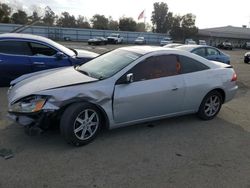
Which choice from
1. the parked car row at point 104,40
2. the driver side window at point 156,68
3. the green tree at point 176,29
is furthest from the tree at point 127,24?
the driver side window at point 156,68

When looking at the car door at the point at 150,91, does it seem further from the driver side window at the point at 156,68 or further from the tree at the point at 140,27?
the tree at the point at 140,27

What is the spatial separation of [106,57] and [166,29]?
78188 millimetres

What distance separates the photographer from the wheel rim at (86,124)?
396 centimetres

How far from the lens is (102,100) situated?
13.5 feet

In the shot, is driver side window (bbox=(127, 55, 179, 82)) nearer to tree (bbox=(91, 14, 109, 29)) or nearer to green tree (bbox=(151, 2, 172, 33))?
tree (bbox=(91, 14, 109, 29))

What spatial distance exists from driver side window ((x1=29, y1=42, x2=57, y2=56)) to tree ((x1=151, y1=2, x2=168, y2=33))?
76433 mm

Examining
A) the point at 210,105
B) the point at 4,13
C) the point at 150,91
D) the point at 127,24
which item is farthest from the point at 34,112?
the point at 127,24

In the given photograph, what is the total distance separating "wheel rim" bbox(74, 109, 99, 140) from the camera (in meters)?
3.96

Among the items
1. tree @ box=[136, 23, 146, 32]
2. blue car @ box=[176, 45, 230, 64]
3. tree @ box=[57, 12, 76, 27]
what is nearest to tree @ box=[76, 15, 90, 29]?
tree @ box=[57, 12, 76, 27]

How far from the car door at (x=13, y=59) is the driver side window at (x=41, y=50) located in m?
0.13

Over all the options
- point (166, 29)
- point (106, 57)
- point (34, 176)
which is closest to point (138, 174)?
point (34, 176)

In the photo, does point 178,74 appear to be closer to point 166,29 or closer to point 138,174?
point 138,174

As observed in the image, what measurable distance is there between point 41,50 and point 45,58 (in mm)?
301

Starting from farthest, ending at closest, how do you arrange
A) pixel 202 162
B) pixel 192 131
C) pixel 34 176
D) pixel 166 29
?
pixel 166 29 < pixel 192 131 < pixel 202 162 < pixel 34 176
